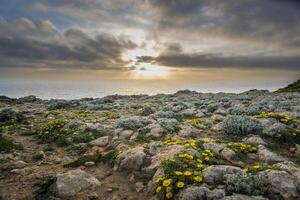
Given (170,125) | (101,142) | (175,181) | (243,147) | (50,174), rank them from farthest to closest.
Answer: (170,125)
(101,142)
(243,147)
(50,174)
(175,181)

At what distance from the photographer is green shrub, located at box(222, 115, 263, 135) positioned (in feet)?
38.8

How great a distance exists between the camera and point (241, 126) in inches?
479

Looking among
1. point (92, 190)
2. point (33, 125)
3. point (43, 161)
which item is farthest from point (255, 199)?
point (33, 125)

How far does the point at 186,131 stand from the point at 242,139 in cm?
269

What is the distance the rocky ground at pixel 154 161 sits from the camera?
6.84 metres

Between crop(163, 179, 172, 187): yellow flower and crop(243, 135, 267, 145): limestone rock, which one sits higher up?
crop(243, 135, 267, 145): limestone rock

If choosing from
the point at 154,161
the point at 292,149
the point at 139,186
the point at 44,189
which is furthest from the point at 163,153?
the point at 292,149

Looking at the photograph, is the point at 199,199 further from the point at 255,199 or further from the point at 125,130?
the point at 125,130

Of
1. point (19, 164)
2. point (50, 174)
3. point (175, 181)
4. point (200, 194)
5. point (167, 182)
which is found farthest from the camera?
point (19, 164)

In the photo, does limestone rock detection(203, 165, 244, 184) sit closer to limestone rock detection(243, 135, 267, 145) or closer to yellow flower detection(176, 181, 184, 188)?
yellow flower detection(176, 181, 184, 188)

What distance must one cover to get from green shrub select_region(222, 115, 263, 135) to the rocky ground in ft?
0.15

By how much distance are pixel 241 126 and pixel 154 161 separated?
17.9ft

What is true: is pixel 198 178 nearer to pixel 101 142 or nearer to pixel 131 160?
pixel 131 160

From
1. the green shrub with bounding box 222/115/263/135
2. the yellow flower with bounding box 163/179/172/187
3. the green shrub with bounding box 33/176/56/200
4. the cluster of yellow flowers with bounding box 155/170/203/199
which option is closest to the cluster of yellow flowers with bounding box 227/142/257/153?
the green shrub with bounding box 222/115/263/135
